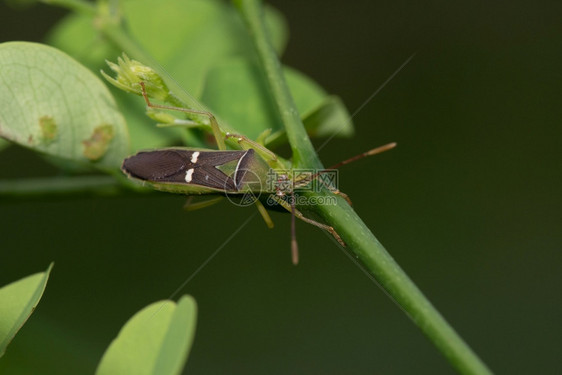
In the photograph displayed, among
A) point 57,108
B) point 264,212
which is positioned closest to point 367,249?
point 264,212

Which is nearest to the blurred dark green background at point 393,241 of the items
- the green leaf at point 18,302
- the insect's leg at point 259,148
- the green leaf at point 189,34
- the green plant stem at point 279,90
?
the green leaf at point 189,34

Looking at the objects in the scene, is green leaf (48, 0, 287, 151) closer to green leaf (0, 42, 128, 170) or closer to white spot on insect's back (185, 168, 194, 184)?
white spot on insect's back (185, 168, 194, 184)

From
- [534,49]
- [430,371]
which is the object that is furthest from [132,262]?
[534,49]

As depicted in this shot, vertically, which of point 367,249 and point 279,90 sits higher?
point 279,90

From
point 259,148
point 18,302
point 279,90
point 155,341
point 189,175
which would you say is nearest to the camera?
point 155,341

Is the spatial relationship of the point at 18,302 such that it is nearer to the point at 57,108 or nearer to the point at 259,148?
the point at 57,108

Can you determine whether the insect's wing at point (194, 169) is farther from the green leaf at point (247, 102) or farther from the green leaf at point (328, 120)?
the green leaf at point (328, 120)
